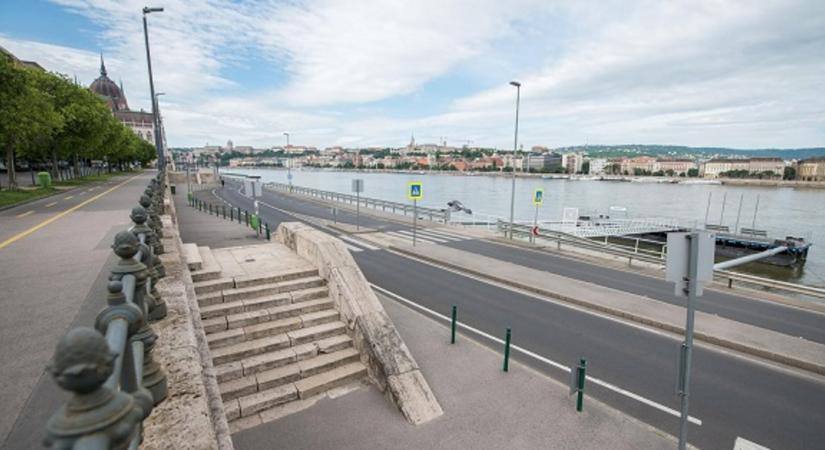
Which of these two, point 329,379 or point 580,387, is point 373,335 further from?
point 580,387

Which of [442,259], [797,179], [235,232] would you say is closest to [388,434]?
[442,259]

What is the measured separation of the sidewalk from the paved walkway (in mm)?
2495

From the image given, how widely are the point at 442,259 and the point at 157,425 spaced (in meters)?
14.4

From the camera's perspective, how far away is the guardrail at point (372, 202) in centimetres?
3247

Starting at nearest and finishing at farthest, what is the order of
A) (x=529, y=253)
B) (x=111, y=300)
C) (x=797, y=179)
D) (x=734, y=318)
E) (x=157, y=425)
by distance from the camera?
(x=111, y=300)
(x=157, y=425)
(x=734, y=318)
(x=529, y=253)
(x=797, y=179)

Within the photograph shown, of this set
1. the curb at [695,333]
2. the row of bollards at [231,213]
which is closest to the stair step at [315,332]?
the curb at [695,333]

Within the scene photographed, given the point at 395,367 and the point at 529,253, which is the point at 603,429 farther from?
the point at 529,253

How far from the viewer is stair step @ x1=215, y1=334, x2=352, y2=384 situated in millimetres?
6920

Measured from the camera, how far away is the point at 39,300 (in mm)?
7242

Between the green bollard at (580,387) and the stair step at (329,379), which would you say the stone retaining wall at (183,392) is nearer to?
the stair step at (329,379)

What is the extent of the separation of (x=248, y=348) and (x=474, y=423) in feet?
13.7

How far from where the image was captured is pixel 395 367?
7.14 m

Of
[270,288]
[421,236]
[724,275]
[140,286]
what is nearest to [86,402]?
[140,286]

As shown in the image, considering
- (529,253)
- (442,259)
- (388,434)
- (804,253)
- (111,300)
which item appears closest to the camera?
(111,300)
